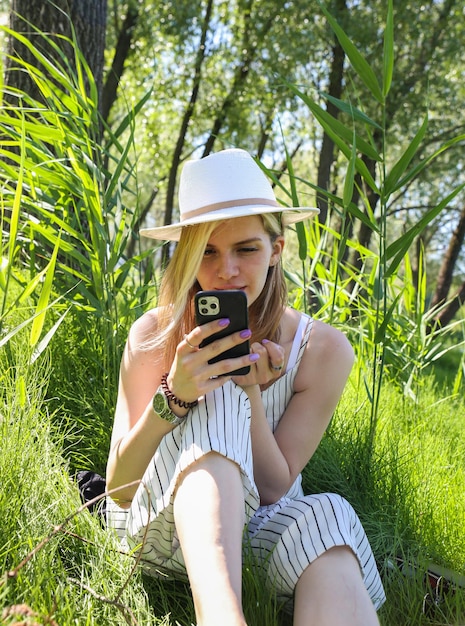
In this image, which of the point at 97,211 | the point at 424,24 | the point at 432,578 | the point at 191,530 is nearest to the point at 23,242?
the point at 97,211

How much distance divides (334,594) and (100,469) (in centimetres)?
107

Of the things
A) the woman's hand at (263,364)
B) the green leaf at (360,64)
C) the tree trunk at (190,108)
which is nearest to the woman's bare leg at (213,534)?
the woman's hand at (263,364)

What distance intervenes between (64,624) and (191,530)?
31 cm

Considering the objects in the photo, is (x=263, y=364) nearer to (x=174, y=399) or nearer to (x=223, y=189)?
(x=174, y=399)

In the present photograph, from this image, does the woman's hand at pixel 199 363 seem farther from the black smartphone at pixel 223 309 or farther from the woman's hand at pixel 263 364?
the woman's hand at pixel 263 364

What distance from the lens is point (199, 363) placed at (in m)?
1.58

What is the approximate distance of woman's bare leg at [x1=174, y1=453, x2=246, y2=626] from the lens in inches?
50.8

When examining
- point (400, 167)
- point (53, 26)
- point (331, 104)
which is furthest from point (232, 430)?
point (331, 104)

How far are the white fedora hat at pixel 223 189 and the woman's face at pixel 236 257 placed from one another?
2.1 inches

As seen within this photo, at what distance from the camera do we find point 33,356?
2.03 metres

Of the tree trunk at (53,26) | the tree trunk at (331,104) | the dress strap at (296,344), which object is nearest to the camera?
the dress strap at (296,344)

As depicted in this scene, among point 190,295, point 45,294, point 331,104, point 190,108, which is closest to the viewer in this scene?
point 45,294

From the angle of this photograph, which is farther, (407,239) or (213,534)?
(407,239)

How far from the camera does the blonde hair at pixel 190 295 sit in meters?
1.82
